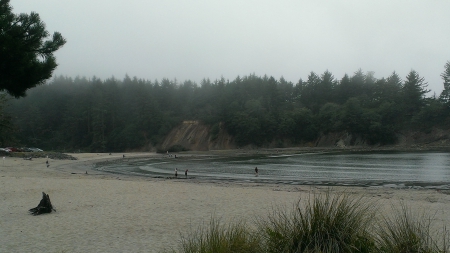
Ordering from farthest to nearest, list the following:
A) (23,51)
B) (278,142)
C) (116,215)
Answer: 1. (278,142)
2. (116,215)
3. (23,51)

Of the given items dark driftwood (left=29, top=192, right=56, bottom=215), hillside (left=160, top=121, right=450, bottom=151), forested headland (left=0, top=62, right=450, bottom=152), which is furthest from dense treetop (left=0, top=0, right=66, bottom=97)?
hillside (left=160, top=121, right=450, bottom=151)

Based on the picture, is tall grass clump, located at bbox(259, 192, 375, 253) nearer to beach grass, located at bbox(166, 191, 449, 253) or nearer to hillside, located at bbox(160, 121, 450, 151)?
beach grass, located at bbox(166, 191, 449, 253)

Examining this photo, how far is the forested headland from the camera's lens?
93.8 m

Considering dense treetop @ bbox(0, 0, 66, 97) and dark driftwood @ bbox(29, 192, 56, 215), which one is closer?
dense treetop @ bbox(0, 0, 66, 97)

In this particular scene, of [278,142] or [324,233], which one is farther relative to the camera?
[278,142]

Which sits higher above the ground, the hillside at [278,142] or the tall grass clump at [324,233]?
the hillside at [278,142]

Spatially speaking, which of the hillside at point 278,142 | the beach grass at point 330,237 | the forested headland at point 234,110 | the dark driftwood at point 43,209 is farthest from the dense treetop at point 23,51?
the hillside at point 278,142

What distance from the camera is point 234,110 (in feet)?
348

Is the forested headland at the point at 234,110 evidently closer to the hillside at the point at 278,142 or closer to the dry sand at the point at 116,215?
the hillside at the point at 278,142

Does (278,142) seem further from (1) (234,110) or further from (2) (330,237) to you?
(2) (330,237)

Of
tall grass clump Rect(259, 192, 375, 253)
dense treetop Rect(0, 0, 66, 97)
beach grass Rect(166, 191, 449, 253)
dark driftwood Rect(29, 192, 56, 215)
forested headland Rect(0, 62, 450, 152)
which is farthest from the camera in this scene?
forested headland Rect(0, 62, 450, 152)

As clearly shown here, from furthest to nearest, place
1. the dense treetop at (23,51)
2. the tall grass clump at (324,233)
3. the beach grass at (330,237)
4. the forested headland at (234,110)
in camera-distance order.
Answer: the forested headland at (234,110)
the dense treetop at (23,51)
the tall grass clump at (324,233)
the beach grass at (330,237)

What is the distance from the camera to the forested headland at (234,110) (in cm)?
9375

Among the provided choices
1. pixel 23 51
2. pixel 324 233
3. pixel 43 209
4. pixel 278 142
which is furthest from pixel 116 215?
pixel 278 142
